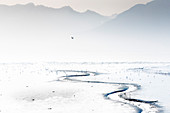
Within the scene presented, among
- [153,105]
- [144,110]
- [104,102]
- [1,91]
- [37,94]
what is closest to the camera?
[144,110]

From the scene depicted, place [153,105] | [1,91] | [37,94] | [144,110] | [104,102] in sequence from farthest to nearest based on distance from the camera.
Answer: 1. [1,91]
2. [37,94]
3. [104,102]
4. [153,105]
5. [144,110]

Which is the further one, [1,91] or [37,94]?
[1,91]

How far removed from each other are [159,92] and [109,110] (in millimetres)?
14086

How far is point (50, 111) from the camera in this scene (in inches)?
1150

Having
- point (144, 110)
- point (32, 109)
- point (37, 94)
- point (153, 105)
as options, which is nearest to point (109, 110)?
point (144, 110)

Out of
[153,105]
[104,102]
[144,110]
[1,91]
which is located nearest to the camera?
[144,110]

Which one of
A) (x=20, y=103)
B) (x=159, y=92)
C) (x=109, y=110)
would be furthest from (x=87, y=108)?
(x=159, y=92)

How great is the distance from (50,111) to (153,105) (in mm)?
12251

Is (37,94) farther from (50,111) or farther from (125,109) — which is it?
(125,109)

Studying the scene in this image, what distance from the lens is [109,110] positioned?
29.4 meters

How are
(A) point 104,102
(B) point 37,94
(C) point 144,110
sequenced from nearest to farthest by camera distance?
(C) point 144,110
(A) point 104,102
(B) point 37,94

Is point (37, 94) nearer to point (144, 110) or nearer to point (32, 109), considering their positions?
point (32, 109)

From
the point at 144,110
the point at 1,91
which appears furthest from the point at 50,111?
the point at 1,91

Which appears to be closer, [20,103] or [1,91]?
[20,103]
